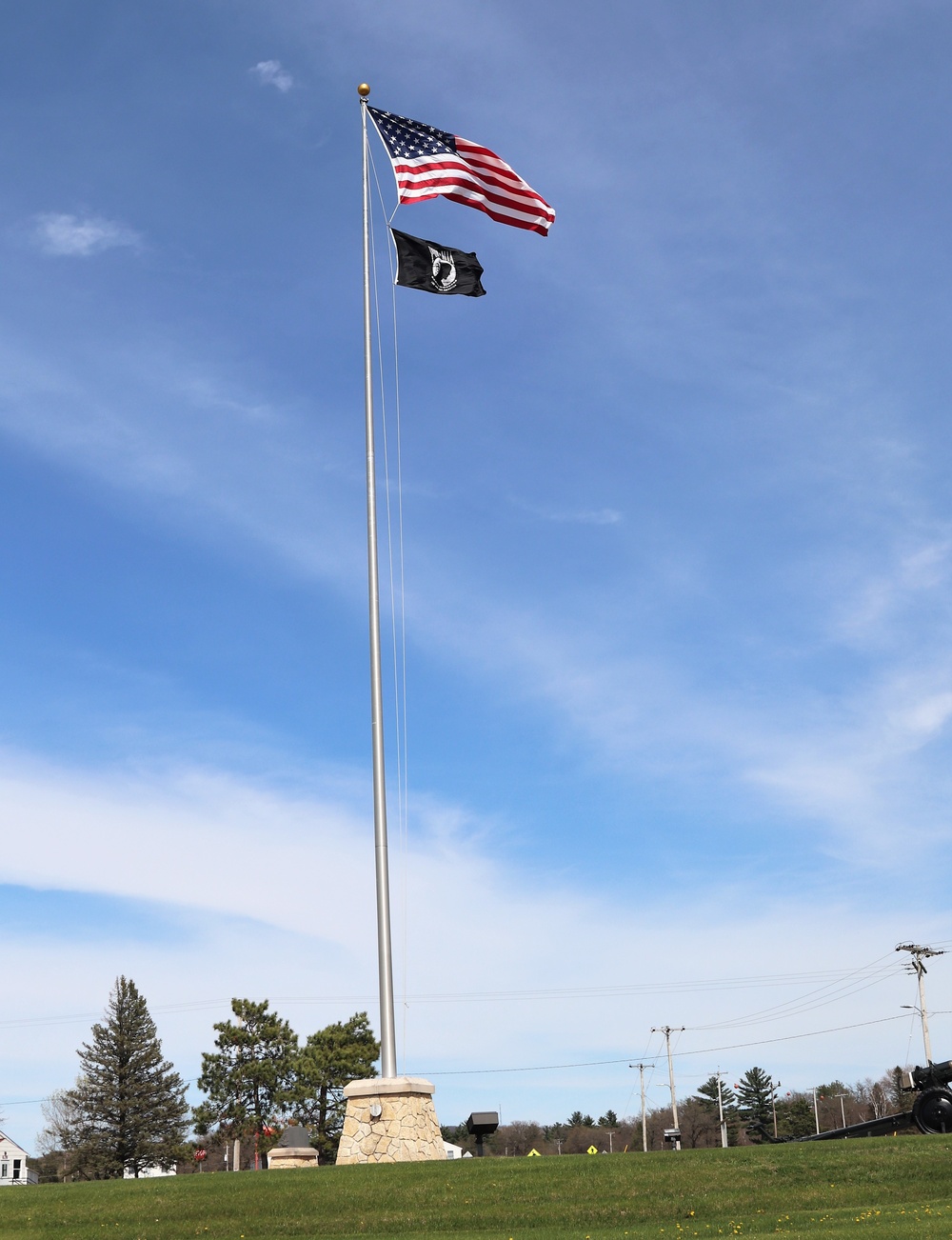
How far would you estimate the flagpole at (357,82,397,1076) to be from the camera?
20312 mm

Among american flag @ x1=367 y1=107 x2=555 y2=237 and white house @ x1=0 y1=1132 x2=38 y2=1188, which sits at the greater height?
american flag @ x1=367 y1=107 x2=555 y2=237

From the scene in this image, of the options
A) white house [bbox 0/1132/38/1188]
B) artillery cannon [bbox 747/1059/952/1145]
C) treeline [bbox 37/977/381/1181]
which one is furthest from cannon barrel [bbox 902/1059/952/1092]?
white house [bbox 0/1132/38/1188]

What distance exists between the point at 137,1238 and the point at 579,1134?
134m

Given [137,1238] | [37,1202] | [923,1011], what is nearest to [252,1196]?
[137,1238]

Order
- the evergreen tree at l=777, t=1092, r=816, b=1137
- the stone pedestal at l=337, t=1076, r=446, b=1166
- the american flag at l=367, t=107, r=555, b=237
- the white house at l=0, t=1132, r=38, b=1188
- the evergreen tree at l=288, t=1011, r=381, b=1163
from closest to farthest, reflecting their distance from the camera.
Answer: the stone pedestal at l=337, t=1076, r=446, b=1166 → the american flag at l=367, t=107, r=555, b=237 → the evergreen tree at l=288, t=1011, r=381, b=1163 → the white house at l=0, t=1132, r=38, b=1188 → the evergreen tree at l=777, t=1092, r=816, b=1137

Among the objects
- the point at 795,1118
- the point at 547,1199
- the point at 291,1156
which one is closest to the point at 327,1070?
the point at 291,1156

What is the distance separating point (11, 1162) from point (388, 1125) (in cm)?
8020

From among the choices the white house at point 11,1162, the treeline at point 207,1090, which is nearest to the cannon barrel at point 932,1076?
the treeline at point 207,1090

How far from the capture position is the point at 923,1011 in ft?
192

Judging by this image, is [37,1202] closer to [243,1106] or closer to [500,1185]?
[500,1185]

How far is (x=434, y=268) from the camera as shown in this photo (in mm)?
23859

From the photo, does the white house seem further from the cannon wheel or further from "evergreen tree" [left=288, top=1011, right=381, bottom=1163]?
the cannon wheel

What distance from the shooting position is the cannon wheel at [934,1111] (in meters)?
20.6

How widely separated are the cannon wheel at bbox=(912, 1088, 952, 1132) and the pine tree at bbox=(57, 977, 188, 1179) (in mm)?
44849
